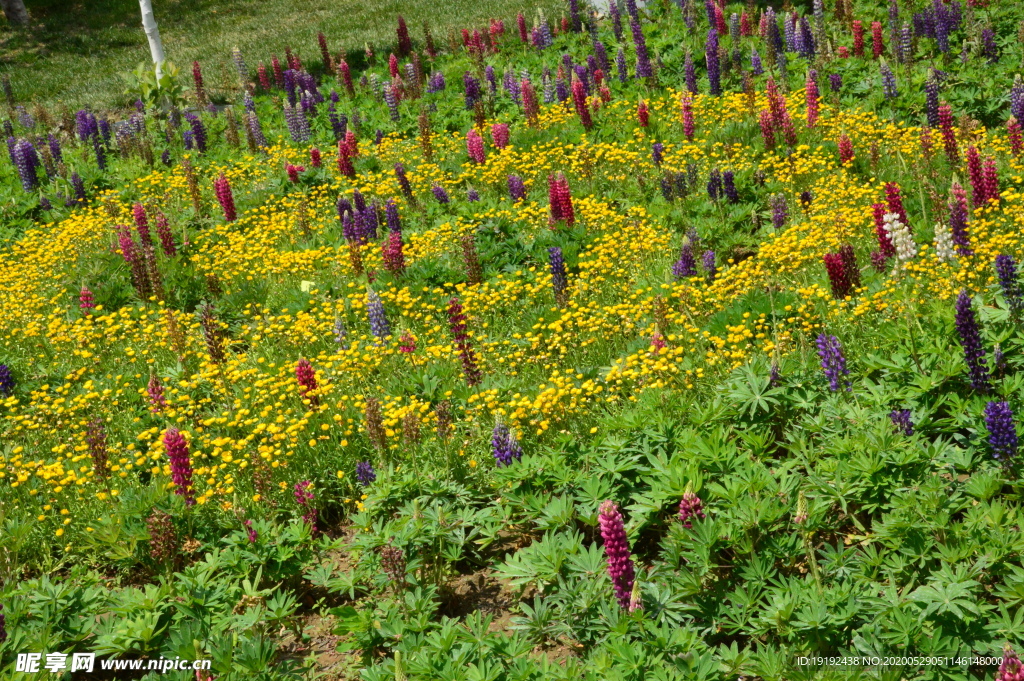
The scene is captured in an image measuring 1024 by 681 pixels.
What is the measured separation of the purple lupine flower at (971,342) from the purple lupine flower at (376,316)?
15.8ft

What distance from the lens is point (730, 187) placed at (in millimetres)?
9250

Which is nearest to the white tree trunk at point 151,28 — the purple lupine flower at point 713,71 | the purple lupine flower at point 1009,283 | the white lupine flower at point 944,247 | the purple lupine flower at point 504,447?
the purple lupine flower at point 713,71

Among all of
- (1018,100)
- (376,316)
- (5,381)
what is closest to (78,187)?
(5,381)

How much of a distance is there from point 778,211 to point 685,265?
5.72 feet

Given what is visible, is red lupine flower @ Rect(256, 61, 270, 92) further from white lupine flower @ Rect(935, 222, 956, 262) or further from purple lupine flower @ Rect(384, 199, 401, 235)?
white lupine flower @ Rect(935, 222, 956, 262)

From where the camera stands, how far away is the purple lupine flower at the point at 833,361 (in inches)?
187

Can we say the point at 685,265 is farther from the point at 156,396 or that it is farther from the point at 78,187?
the point at 78,187

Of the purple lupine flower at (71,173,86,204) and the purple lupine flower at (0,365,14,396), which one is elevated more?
the purple lupine flower at (71,173,86,204)

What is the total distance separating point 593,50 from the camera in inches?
603

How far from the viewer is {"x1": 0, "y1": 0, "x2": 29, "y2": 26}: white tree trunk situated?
26469 millimetres

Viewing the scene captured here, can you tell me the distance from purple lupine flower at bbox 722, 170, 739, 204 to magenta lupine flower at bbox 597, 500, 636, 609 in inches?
258

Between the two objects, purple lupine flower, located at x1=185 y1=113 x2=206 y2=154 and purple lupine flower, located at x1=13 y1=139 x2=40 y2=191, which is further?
purple lupine flower, located at x1=185 y1=113 x2=206 y2=154

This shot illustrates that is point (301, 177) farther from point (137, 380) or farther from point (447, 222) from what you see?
point (137, 380)

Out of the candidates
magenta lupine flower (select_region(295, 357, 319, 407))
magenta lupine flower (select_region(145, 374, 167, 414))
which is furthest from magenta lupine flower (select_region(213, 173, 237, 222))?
magenta lupine flower (select_region(295, 357, 319, 407))
